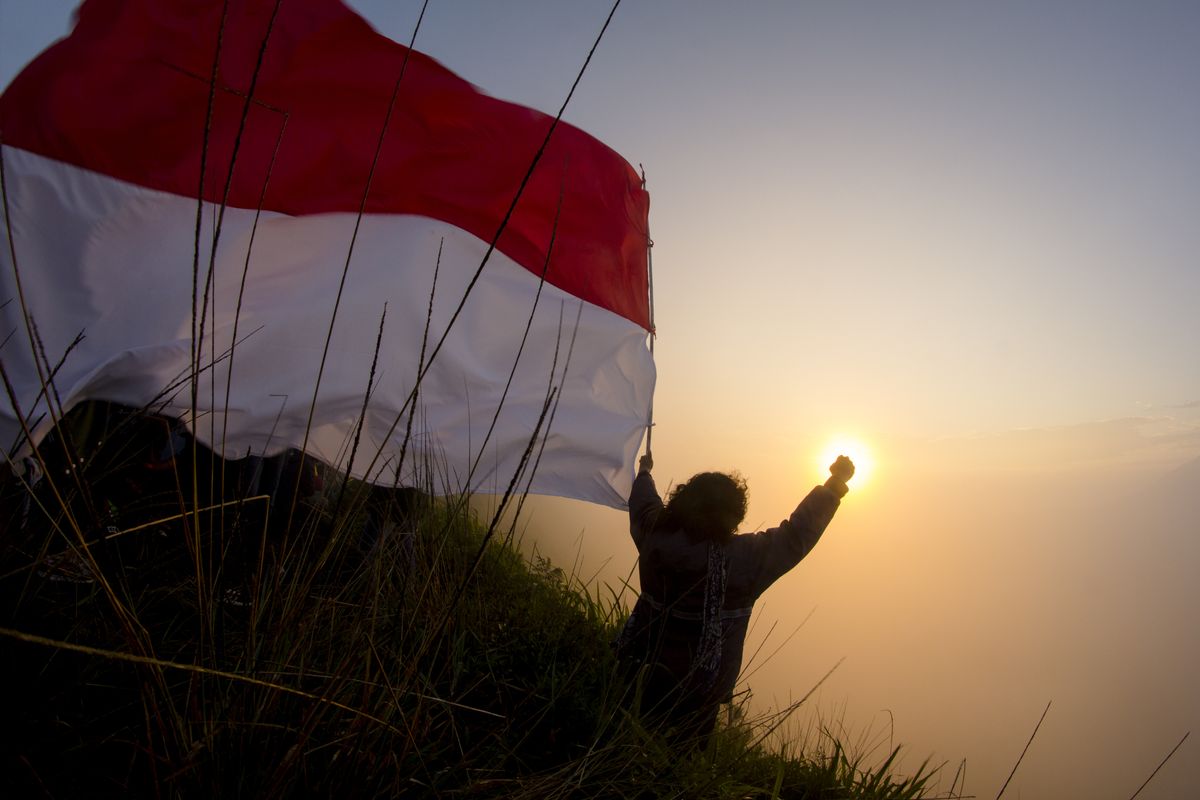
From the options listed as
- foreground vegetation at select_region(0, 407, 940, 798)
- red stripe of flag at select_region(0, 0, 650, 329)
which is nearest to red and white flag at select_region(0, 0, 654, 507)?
red stripe of flag at select_region(0, 0, 650, 329)

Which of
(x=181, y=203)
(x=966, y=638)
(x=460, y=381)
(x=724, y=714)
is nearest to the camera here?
(x=724, y=714)

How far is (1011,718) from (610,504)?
161 meters

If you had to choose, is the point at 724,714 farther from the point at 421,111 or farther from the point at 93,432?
the point at 421,111

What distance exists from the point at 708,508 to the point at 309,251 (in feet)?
6.73

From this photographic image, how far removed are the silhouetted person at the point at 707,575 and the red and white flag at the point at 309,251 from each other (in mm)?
698

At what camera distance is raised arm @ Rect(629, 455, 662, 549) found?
2.84 m

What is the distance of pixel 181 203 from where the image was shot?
276 centimetres

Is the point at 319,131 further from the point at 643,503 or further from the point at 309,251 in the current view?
the point at 643,503

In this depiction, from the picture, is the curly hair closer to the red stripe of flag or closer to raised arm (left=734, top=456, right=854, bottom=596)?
raised arm (left=734, top=456, right=854, bottom=596)

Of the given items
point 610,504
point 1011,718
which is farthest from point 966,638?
point 610,504

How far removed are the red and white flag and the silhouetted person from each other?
70 cm

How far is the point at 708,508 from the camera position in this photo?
8.11 ft

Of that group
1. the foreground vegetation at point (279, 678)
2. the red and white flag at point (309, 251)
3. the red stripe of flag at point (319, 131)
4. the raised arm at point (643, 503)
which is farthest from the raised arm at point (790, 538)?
the red stripe of flag at point (319, 131)

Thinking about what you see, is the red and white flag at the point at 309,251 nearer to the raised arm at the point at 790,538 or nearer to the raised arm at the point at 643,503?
the raised arm at the point at 643,503
